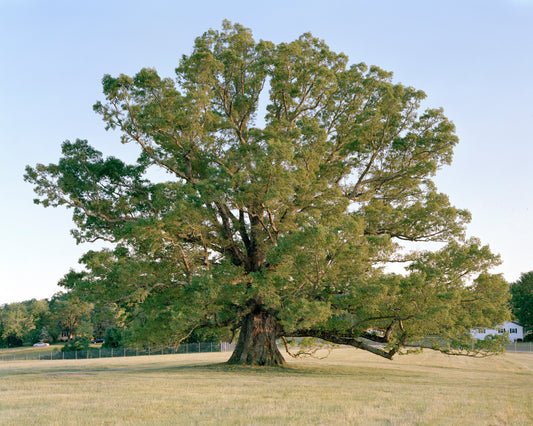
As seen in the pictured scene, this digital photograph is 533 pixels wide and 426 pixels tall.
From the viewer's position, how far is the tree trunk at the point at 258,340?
23.2 m

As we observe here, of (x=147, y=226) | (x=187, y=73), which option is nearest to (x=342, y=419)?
(x=147, y=226)

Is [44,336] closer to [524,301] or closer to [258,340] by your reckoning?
[524,301]

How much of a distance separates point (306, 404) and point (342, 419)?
1934 millimetres

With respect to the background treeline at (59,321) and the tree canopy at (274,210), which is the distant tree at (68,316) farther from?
the tree canopy at (274,210)

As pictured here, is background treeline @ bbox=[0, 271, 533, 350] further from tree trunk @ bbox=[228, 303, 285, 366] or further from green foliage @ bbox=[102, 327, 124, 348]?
tree trunk @ bbox=[228, 303, 285, 366]

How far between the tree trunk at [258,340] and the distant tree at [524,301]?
6566 cm

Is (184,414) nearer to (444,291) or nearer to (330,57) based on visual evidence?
(444,291)

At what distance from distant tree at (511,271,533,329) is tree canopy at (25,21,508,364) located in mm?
64580

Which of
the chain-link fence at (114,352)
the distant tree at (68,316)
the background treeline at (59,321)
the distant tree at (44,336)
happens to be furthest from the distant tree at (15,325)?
the chain-link fence at (114,352)

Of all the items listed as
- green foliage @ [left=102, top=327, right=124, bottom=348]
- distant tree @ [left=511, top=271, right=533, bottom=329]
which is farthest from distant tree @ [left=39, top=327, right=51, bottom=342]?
distant tree @ [left=511, top=271, right=533, bottom=329]

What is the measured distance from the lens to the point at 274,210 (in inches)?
822

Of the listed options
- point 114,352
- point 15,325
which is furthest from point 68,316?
point 114,352

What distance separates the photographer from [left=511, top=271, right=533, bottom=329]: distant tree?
3046 inches

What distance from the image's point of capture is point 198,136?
74.6ft
